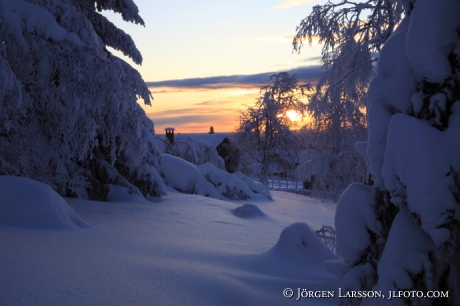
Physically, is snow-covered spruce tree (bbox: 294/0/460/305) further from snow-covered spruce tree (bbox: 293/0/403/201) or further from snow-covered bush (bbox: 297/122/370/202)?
snow-covered bush (bbox: 297/122/370/202)

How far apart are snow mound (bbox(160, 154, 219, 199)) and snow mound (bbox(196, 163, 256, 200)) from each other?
1962 millimetres

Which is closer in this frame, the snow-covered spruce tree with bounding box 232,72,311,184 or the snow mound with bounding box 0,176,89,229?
the snow mound with bounding box 0,176,89,229

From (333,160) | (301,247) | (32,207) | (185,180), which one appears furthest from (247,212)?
(333,160)

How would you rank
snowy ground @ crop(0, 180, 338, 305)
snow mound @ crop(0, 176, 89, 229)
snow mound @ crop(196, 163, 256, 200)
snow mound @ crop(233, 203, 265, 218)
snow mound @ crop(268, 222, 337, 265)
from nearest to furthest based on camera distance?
snowy ground @ crop(0, 180, 338, 305) → snow mound @ crop(0, 176, 89, 229) → snow mound @ crop(268, 222, 337, 265) → snow mound @ crop(233, 203, 265, 218) → snow mound @ crop(196, 163, 256, 200)

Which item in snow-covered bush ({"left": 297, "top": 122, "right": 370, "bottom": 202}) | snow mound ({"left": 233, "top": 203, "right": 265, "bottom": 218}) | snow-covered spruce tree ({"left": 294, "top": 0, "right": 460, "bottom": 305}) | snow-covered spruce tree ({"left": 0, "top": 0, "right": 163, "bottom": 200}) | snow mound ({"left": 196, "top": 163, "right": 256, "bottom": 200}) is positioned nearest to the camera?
snow-covered spruce tree ({"left": 294, "top": 0, "right": 460, "bottom": 305})

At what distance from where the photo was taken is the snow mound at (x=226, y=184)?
17.3m

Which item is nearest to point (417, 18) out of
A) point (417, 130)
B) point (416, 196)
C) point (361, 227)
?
point (417, 130)

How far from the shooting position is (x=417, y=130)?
246cm

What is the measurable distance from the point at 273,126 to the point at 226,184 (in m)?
11.7

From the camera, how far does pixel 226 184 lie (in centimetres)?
1750

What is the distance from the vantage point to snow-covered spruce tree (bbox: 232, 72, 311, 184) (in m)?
27.8

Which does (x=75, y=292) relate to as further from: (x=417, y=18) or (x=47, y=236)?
(x=417, y=18)

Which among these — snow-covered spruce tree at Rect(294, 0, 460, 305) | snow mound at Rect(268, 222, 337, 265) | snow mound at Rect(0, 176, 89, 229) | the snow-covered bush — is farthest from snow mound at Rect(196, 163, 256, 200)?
snow-covered spruce tree at Rect(294, 0, 460, 305)

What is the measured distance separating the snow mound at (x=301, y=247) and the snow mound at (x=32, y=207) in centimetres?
274
